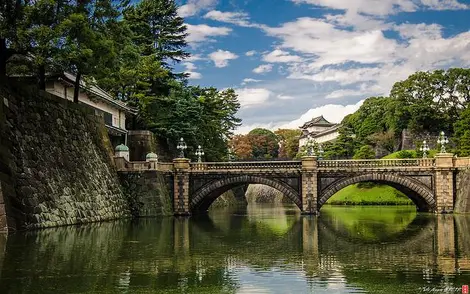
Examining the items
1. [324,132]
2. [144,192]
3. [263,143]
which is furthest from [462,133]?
[263,143]

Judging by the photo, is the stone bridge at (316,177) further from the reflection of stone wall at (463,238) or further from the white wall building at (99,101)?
the reflection of stone wall at (463,238)

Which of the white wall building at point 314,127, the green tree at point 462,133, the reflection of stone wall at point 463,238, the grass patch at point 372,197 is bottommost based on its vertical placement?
the reflection of stone wall at point 463,238

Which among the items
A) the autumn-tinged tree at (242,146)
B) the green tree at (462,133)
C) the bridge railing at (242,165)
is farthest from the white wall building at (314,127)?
the bridge railing at (242,165)

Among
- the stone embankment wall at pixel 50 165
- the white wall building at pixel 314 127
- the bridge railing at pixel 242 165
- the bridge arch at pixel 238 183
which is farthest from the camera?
the white wall building at pixel 314 127

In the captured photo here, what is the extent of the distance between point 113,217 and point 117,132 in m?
15.6

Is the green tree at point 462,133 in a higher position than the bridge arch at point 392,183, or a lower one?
higher

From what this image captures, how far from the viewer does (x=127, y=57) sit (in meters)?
44.2

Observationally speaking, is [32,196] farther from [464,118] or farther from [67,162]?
[464,118]

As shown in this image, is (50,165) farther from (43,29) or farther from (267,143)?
(267,143)

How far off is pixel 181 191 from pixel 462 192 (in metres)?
26.2

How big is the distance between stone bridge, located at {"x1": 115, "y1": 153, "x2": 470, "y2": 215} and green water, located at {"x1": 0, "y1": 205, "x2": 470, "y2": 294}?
1847 cm

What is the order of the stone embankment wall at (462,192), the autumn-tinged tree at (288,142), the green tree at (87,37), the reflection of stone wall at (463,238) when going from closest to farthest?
the reflection of stone wall at (463,238)
the green tree at (87,37)
the stone embankment wall at (462,192)
the autumn-tinged tree at (288,142)

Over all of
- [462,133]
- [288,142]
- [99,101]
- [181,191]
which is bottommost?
[181,191]

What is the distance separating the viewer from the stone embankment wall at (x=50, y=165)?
3111cm
